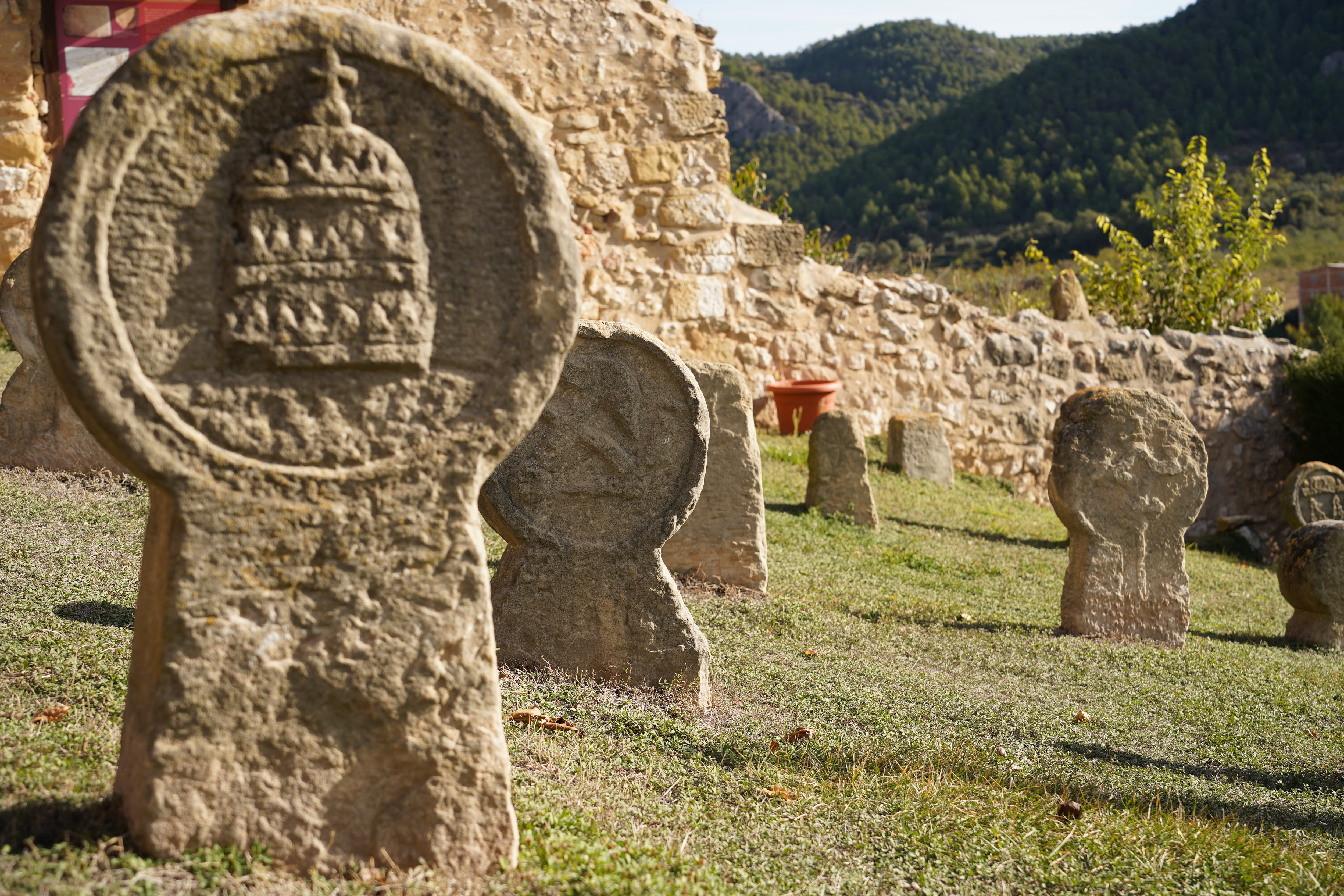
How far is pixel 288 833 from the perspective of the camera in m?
2.02

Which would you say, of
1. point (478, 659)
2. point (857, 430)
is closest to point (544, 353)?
point (478, 659)

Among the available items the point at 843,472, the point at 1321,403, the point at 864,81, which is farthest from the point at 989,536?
the point at 864,81

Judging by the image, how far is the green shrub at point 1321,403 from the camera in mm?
11383

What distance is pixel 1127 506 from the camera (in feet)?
17.6

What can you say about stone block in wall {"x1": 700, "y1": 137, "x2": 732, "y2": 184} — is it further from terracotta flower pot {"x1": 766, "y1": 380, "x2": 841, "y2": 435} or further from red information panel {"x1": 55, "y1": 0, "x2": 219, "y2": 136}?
red information panel {"x1": 55, "y1": 0, "x2": 219, "y2": 136}

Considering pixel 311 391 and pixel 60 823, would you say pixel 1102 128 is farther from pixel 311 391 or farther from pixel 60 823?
pixel 60 823

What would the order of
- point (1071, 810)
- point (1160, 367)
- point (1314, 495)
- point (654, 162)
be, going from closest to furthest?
1. point (1071, 810)
2. point (1314, 495)
3. point (654, 162)
4. point (1160, 367)

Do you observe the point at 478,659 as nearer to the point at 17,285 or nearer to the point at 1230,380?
the point at 17,285

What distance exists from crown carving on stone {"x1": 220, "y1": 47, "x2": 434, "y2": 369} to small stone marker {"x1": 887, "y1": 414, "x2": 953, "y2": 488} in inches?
307

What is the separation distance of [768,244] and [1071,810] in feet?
25.6

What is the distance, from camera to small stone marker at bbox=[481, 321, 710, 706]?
12.0 feet

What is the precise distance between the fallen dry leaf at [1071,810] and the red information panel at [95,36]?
27.1 feet

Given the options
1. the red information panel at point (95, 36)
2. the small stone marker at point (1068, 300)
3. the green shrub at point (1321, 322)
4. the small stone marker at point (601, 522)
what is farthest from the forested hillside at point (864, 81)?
the small stone marker at point (601, 522)

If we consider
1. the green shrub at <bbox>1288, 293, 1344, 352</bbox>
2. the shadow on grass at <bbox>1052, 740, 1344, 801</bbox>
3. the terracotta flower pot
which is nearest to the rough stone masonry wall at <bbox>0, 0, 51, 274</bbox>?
the terracotta flower pot
